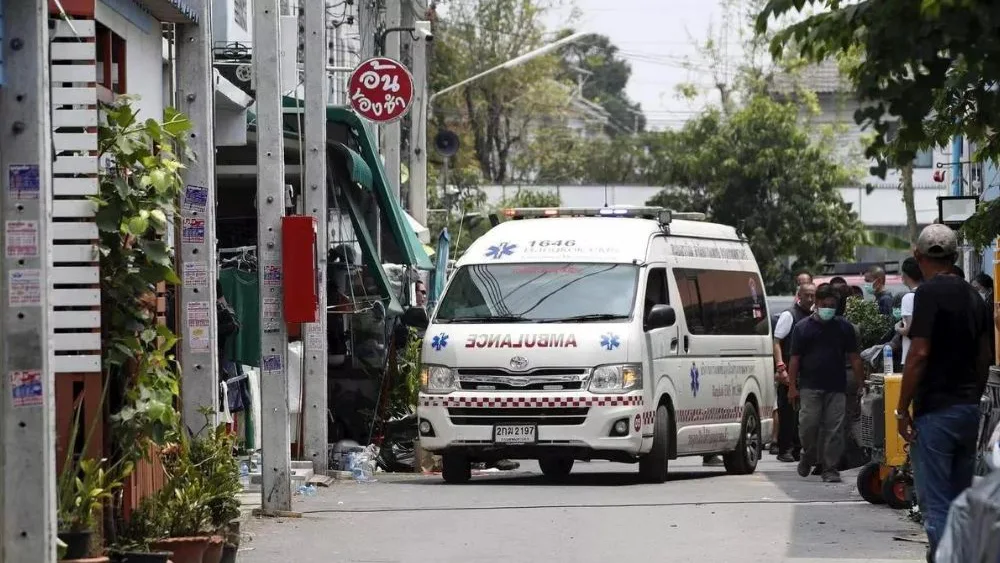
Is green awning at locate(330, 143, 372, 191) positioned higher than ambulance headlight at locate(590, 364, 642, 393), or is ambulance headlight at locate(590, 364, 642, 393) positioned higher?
green awning at locate(330, 143, 372, 191)

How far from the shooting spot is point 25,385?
7.56 m

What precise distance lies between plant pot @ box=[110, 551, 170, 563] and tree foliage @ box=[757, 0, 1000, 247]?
412 cm

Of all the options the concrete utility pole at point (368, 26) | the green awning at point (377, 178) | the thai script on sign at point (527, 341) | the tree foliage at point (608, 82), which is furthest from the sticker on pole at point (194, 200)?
the tree foliage at point (608, 82)

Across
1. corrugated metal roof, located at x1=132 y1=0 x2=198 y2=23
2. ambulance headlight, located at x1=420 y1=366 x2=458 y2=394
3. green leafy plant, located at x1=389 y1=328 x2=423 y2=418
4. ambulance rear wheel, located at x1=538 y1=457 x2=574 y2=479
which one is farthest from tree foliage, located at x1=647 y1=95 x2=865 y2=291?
corrugated metal roof, located at x1=132 y1=0 x2=198 y2=23

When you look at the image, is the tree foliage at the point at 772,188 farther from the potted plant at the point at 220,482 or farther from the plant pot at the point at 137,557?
the plant pot at the point at 137,557

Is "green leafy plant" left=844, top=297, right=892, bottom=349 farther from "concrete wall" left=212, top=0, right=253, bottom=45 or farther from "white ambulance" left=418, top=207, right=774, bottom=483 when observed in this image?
"concrete wall" left=212, top=0, right=253, bottom=45

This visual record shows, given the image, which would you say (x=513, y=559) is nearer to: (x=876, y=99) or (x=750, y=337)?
(x=876, y=99)

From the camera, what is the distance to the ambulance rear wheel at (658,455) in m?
16.2

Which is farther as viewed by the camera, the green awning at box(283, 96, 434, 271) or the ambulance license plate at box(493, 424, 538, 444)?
the green awning at box(283, 96, 434, 271)

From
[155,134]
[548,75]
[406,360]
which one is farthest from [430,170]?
[155,134]

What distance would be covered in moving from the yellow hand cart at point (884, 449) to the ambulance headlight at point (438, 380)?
3.83 m

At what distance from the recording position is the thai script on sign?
619 inches

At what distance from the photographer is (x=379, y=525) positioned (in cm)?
1280

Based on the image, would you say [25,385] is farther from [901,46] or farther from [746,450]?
[746,450]
